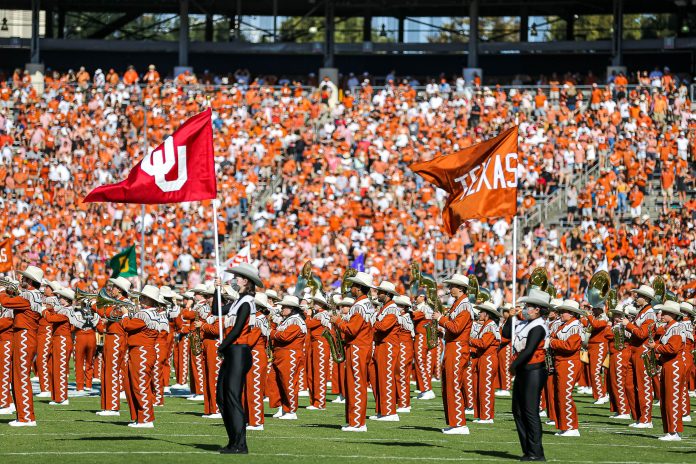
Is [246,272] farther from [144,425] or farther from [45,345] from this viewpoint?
[45,345]

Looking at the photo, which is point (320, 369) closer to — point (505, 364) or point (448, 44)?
point (505, 364)

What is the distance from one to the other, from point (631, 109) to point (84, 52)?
1777cm

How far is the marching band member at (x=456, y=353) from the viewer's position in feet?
55.3

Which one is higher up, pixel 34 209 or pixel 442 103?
pixel 442 103

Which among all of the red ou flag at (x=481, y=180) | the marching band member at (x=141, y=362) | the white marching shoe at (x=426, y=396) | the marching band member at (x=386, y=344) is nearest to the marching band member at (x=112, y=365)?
the marching band member at (x=141, y=362)

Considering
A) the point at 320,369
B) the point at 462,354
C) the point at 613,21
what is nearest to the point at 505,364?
the point at 320,369

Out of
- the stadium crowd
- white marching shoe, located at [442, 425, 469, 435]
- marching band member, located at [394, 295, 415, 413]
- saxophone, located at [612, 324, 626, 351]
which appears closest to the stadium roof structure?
the stadium crowd

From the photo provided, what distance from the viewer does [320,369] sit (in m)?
20.5

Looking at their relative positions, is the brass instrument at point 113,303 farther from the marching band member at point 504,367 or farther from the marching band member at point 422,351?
the marching band member at point 504,367

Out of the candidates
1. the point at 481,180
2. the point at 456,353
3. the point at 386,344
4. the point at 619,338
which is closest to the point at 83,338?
the point at 386,344

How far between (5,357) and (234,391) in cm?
419

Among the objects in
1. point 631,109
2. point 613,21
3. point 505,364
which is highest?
point 613,21

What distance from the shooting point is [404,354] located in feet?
63.5

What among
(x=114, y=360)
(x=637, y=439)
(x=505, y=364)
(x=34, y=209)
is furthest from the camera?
(x=34, y=209)
